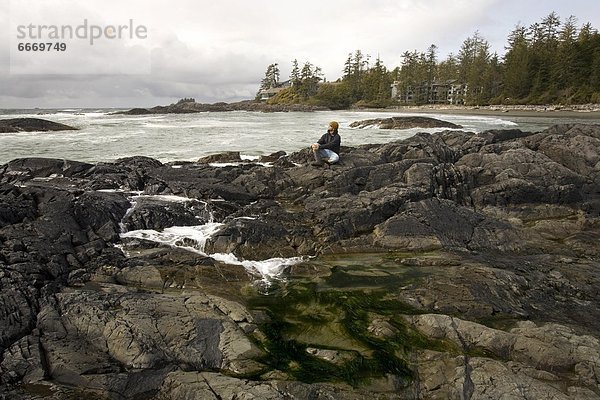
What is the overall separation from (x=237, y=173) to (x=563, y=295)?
14.1 m

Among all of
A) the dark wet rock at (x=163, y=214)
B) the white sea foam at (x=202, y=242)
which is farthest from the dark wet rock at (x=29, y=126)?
the white sea foam at (x=202, y=242)

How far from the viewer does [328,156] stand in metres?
19.2

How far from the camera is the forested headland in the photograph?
274 feet

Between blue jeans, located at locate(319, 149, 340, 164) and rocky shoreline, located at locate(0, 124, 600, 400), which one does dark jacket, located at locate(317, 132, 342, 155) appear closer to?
blue jeans, located at locate(319, 149, 340, 164)

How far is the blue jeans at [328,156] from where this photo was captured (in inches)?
753

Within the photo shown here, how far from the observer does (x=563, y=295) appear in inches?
358

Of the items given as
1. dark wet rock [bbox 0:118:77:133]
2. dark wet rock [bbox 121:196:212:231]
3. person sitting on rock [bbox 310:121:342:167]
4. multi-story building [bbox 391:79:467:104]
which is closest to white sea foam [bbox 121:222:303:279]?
dark wet rock [bbox 121:196:212:231]

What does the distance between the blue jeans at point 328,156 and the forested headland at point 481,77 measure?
254 feet

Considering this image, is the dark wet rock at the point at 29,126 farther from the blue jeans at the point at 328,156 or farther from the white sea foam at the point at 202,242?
the white sea foam at the point at 202,242

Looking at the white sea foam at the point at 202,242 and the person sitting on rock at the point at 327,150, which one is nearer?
the white sea foam at the point at 202,242

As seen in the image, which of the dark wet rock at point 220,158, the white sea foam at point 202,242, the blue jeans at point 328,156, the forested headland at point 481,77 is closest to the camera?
the white sea foam at point 202,242

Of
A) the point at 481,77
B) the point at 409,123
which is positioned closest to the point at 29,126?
the point at 409,123

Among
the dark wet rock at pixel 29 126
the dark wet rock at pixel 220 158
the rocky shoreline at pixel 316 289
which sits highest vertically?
the dark wet rock at pixel 29 126

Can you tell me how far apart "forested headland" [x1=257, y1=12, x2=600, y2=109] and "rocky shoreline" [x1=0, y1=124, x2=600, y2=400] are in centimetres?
7947
